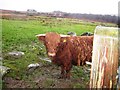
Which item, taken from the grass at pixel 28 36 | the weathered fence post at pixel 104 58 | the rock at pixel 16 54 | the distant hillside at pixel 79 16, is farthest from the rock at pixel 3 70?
the weathered fence post at pixel 104 58

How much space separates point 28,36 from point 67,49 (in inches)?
21.2

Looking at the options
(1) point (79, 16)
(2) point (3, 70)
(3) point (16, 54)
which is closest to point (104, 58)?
(1) point (79, 16)

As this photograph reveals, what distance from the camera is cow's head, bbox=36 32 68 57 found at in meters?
2.75

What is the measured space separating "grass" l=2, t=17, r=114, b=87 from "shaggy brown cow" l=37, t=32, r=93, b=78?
7cm

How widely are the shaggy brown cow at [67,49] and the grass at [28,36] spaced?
0.07 metres

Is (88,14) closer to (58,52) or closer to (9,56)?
(58,52)

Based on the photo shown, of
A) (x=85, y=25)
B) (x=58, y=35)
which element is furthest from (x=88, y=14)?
(x=58, y=35)

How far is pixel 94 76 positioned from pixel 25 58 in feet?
3.04

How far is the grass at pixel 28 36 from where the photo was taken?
2754 millimetres

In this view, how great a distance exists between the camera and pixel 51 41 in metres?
2.76

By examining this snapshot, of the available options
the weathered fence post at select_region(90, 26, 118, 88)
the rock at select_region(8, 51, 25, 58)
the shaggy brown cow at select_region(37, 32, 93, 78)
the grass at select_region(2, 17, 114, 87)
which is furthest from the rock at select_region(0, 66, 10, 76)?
the weathered fence post at select_region(90, 26, 118, 88)

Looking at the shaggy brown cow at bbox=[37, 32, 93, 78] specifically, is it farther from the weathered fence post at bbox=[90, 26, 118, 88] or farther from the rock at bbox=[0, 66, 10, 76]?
the rock at bbox=[0, 66, 10, 76]

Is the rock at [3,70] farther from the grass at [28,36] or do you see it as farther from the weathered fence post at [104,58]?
the weathered fence post at [104,58]

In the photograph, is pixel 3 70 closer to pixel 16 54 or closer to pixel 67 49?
pixel 16 54
